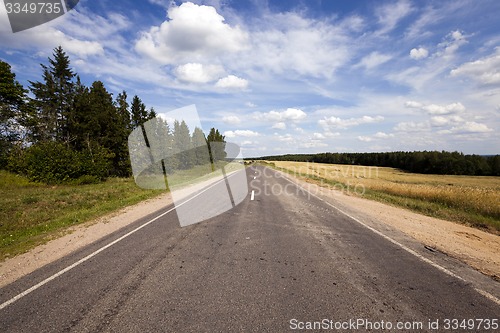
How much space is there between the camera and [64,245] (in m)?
6.47

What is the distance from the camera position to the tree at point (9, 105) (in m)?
24.7

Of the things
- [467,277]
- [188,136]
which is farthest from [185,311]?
[188,136]

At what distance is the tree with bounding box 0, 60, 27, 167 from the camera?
24.7 m

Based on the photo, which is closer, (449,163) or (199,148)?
(199,148)

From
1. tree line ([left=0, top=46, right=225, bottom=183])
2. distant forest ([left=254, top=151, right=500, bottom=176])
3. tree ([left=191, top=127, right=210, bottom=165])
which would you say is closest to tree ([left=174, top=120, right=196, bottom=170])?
tree ([left=191, top=127, right=210, bottom=165])

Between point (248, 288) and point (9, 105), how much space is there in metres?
36.3

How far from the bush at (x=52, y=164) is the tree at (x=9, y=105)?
4.15 metres

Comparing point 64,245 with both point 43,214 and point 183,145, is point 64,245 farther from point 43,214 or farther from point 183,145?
point 183,145

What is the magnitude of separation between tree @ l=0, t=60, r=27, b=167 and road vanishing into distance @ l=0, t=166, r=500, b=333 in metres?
28.7

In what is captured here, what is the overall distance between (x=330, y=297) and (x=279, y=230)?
3693mm

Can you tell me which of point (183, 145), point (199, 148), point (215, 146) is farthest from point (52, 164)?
point (215, 146)

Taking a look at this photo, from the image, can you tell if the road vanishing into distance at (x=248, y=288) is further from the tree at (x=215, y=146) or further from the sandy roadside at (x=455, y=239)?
the tree at (x=215, y=146)

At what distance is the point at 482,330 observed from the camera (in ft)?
9.99

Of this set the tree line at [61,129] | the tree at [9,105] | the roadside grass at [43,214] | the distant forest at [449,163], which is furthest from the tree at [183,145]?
the distant forest at [449,163]
